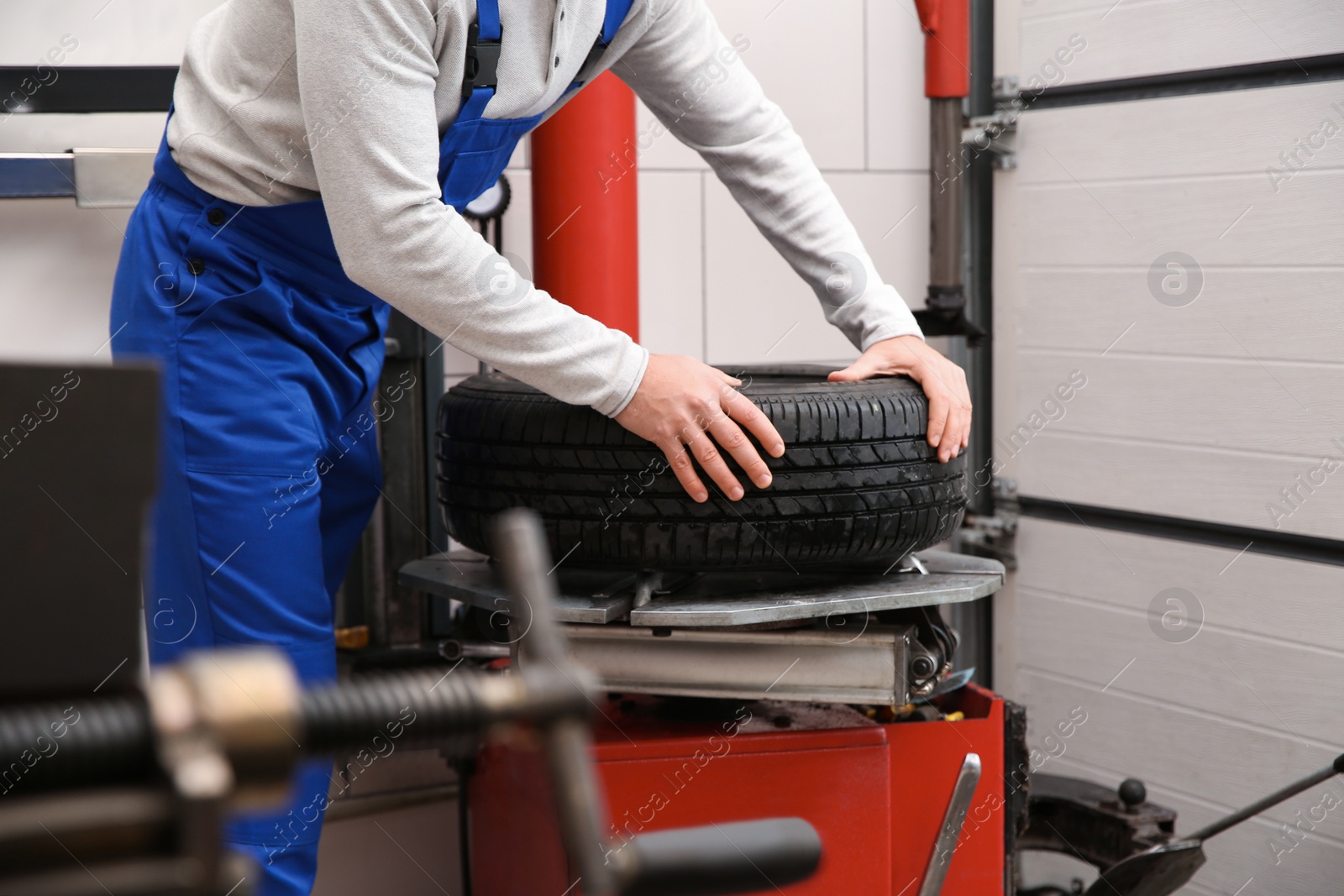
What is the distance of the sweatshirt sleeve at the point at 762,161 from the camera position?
1650mm

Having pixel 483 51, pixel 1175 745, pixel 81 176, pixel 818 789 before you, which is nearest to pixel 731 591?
pixel 818 789

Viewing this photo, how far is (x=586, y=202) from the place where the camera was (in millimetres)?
2078

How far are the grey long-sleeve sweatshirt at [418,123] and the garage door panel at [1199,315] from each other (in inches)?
38.3

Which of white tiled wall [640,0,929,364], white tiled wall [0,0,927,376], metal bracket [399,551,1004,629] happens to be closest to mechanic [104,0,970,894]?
metal bracket [399,551,1004,629]

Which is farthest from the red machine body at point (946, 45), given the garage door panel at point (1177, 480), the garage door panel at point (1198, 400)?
the garage door panel at point (1177, 480)

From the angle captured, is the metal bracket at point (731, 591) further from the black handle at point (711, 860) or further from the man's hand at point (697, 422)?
the black handle at point (711, 860)

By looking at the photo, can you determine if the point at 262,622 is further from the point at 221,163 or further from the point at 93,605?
the point at 93,605

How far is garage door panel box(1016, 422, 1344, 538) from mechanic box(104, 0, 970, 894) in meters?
1.03

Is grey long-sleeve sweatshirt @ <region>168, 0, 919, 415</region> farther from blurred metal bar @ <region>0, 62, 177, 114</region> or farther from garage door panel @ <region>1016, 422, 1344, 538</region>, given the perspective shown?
garage door panel @ <region>1016, 422, 1344, 538</region>

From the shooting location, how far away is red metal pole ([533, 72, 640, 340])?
207 centimetres

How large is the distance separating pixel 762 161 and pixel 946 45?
1054 millimetres

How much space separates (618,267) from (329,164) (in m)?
0.92

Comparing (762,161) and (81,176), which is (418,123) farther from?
(81,176)

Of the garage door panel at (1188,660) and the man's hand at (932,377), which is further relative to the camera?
the garage door panel at (1188,660)
